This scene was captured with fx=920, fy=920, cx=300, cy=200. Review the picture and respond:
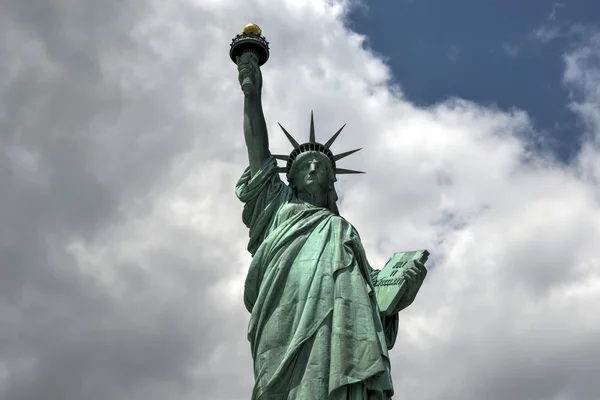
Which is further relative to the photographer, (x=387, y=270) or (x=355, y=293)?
(x=387, y=270)

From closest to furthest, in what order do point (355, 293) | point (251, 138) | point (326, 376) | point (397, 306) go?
point (326, 376) < point (355, 293) < point (397, 306) < point (251, 138)

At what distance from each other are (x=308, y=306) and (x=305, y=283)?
545 mm

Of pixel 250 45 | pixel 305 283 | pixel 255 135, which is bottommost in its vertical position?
pixel 305 283

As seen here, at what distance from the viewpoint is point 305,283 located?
1627cm

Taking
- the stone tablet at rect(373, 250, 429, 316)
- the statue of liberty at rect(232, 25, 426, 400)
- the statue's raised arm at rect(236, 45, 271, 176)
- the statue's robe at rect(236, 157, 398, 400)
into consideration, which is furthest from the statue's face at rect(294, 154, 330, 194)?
the stone tablet at rect(373, 250, 429, 316)

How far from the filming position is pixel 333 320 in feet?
51.6

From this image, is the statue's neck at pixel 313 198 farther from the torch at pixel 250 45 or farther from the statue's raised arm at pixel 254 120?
the torch at pixel 250 45

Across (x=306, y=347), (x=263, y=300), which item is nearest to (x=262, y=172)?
(x=263, y=300)

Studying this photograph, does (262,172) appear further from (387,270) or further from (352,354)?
(352,354)

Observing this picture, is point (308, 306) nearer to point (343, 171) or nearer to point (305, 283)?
point (305, 283)

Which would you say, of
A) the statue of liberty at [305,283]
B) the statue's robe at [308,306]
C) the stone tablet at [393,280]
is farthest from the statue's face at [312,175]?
the stone tablet at [393,280]

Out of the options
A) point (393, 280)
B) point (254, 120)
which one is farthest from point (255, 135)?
point (393, 280)

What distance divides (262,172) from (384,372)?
5030mm

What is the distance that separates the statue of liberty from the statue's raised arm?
0.02 m
